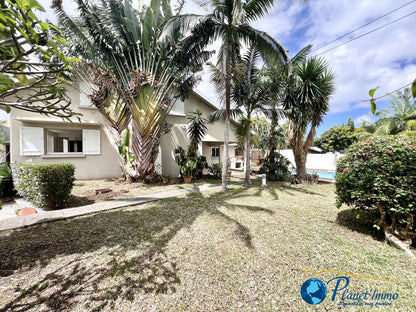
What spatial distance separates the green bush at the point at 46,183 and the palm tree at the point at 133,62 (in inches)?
151

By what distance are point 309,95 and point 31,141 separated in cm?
1540

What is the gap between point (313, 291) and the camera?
7.43 feet

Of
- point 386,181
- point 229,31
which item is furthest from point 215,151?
point 386,181

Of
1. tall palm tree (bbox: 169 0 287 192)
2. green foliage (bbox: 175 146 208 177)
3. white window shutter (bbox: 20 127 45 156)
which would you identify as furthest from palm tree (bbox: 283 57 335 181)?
white window shutter (bbox: 20 127 45 156)

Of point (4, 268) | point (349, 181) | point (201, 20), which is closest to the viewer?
point (4, 268)

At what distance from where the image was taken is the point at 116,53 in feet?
28.1

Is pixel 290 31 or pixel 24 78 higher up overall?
pixel 290 31

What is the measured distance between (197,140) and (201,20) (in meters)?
6.38

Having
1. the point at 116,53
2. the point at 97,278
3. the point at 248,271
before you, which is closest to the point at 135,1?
the point at 116,53

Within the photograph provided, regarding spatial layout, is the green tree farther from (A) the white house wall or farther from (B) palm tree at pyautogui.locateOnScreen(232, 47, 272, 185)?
(A) the white house wall

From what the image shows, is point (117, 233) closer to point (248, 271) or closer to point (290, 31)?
point (248, 271)

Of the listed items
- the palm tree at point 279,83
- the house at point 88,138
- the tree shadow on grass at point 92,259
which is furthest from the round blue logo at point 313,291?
the house at point 88,138

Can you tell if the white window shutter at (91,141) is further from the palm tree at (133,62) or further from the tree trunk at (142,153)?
the tree trunk at (142,153)

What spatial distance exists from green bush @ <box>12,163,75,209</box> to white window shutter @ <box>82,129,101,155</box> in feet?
14.7
